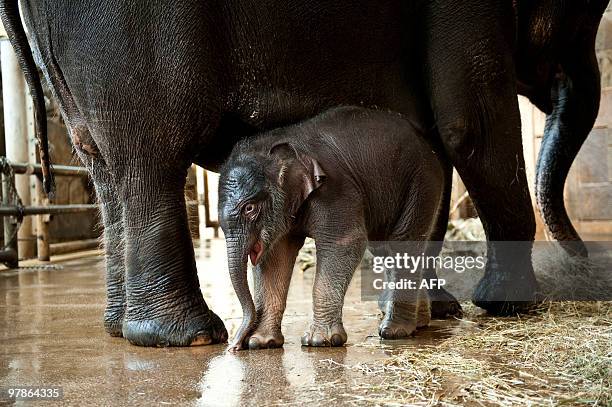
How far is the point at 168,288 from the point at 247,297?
29 centimetres

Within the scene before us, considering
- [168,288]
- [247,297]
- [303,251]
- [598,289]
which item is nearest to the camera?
[247,297]

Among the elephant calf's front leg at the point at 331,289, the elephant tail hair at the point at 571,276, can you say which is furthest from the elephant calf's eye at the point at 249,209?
the elephant tail hair at the point at 571,276

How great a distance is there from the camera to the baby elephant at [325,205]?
221 cm

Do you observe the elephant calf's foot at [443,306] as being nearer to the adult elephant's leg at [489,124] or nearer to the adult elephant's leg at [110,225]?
the adult elephant's leg at [489,124]

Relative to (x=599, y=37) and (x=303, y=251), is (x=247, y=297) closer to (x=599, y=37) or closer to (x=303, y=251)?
(x=303, y=251)

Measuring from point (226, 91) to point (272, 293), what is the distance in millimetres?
617

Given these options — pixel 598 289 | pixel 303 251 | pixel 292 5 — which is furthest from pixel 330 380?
pixel 303 251

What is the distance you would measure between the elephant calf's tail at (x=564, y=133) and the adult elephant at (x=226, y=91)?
20.3 inches

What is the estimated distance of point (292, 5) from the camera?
7.82ft

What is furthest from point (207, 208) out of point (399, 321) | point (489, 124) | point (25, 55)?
point (399, 321)

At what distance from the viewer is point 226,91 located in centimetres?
237

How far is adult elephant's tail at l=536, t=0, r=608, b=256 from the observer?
3379 mm

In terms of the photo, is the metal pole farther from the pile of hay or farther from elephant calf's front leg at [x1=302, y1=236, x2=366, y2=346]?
the pile of hay

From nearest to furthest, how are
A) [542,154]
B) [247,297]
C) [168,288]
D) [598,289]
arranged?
[247,297] < [168,288] < [598,289] < [542,154]
